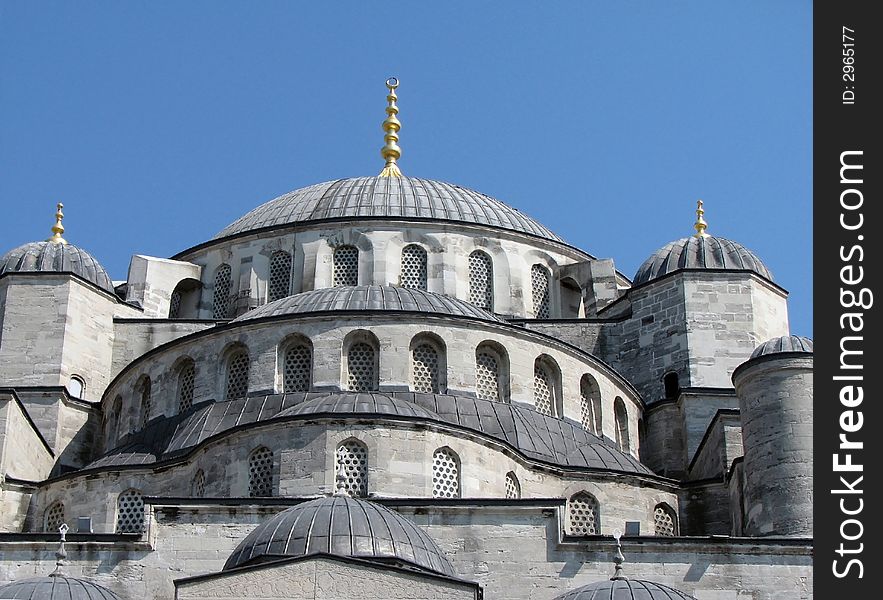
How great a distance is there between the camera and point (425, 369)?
1294 inches

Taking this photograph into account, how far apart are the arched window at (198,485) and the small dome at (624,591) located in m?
7.18

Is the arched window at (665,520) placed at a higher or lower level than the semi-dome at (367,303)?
lower

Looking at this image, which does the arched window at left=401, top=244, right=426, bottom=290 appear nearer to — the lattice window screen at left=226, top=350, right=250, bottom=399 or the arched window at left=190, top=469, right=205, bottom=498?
the lattice window screen at left=226, top=350, right=250, bottom=399

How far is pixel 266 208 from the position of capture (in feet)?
141

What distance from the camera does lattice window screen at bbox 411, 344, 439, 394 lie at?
32625 mm

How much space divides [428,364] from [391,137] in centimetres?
1540

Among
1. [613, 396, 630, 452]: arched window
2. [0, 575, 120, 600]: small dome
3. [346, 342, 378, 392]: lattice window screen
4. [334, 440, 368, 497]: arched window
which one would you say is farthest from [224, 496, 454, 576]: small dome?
[613, 396, 630, 452]: arched window

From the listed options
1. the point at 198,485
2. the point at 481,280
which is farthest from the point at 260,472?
the point at 481,280

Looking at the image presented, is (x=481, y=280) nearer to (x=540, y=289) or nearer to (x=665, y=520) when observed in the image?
(x=540, y=289)

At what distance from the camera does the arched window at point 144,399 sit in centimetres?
3422

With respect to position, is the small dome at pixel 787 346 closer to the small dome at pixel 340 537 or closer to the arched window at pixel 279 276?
the small dome at pixel 340 537

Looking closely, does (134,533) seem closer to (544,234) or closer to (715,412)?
(715,412)

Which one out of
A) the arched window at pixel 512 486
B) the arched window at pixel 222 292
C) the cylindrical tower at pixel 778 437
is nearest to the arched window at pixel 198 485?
the arched window at pixel 512 486
